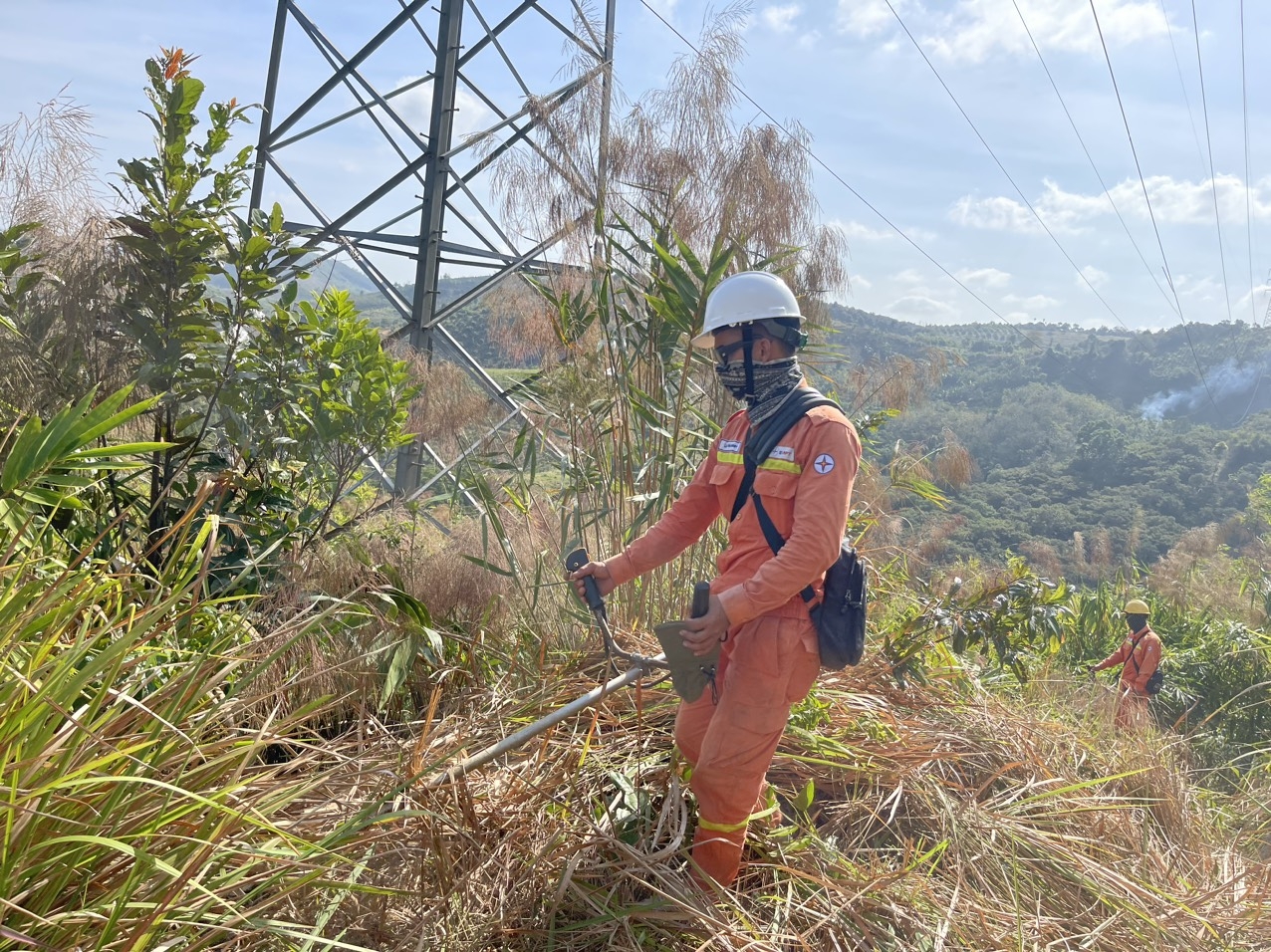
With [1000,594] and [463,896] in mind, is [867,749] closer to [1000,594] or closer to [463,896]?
[1000,594]

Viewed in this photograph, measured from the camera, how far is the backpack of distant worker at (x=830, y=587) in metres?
2.59

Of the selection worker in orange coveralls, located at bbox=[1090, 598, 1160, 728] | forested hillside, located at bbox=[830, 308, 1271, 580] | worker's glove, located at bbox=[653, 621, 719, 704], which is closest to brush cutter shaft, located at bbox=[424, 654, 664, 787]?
worker's glove, located at bbox=[653, 621, 719, 704]

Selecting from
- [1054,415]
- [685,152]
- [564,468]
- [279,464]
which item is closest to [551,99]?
[685,152]

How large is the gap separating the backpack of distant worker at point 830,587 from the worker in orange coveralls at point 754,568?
0.10 feet

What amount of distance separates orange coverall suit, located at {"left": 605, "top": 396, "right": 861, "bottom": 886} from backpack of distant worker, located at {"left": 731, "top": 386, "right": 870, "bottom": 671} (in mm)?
32

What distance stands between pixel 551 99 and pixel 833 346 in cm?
196

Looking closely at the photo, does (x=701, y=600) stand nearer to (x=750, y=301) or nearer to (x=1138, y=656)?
(x=750, y=301)

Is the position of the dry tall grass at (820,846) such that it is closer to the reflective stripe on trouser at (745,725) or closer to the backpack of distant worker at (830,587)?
the reflective stripe on trouser at (745,725)

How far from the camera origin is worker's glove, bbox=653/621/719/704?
253cm

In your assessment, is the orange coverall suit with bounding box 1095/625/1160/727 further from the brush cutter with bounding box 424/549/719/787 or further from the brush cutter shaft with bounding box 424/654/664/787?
the brush cutter shaft with bounding box 424/654/664/787

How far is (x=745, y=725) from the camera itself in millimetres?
2584

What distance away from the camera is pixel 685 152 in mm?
4605

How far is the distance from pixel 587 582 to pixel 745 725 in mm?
680

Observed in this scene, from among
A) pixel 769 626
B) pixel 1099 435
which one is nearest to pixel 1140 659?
pixel 769 626
